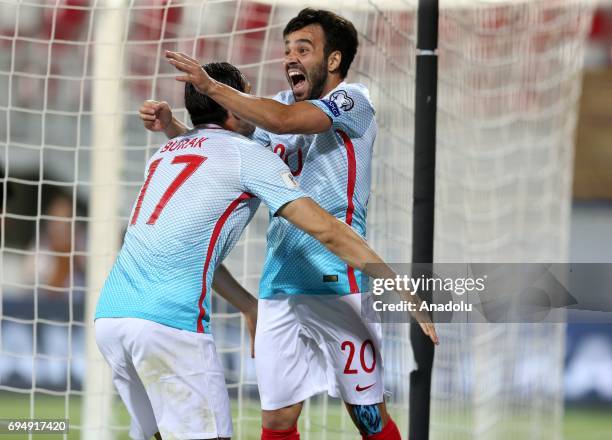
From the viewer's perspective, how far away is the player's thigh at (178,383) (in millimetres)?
2752

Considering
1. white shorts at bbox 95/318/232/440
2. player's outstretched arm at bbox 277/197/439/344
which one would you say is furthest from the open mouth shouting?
white shorts at bbox 95/318/232/440

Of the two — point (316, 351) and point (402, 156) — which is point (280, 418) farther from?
point (402, 156)

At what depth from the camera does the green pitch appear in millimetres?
5223

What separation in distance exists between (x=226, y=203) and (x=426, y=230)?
86 cm

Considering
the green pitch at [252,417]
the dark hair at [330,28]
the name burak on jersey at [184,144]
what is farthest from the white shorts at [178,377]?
the green pitch at [252,417]

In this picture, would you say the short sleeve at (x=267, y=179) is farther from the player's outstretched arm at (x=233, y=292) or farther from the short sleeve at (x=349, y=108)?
the player's outstretched arm at (x=233, y=292)

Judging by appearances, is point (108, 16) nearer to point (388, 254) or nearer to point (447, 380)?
point (388, 254)

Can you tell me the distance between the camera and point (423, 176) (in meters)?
3.44

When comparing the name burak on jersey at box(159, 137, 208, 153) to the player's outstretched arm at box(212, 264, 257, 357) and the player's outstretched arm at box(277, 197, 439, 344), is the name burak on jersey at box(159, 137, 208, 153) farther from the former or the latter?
the player's outstretched arm at box(212, 264, 257, 357)

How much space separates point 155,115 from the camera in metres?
3.29

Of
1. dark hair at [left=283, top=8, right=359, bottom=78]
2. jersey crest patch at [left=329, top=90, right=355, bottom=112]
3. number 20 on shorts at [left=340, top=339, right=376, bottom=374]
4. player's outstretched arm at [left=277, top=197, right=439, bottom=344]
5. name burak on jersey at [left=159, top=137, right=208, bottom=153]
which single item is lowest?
number 20 on shorts at [left=340, top=339, right=376, bottom=374]

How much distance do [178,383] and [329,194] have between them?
91 cm

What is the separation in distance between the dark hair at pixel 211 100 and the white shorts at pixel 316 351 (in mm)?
732

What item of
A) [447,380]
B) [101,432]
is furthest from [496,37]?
[101,432]
